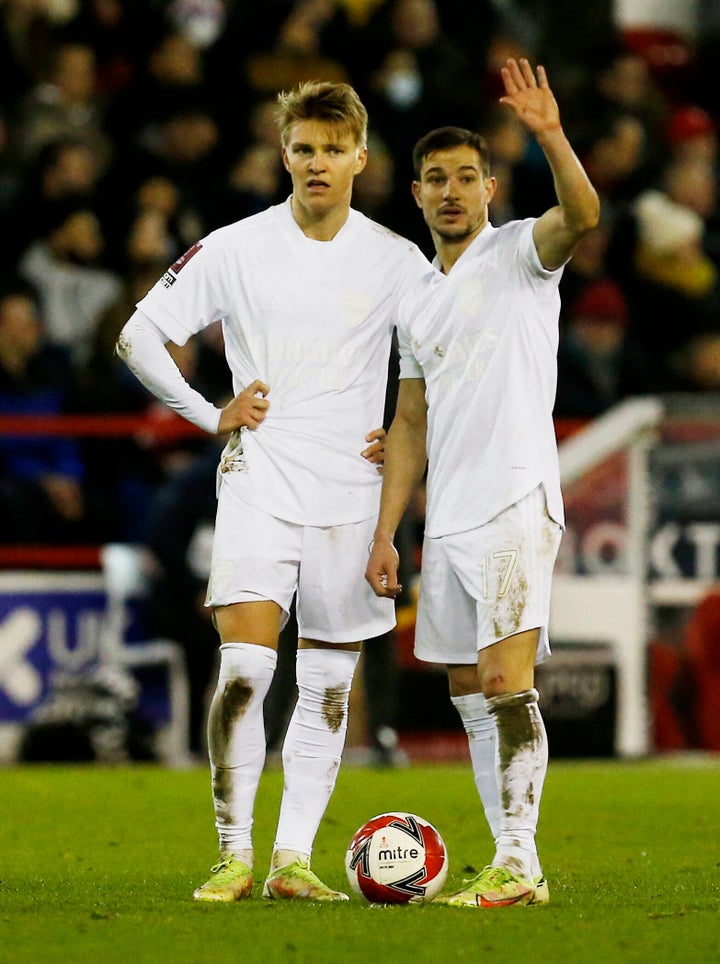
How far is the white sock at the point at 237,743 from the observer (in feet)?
18.6

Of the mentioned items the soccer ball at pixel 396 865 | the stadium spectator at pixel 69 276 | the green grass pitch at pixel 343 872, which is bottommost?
the green grass pitch at pixel 343 872

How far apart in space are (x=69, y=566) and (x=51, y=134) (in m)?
3.52

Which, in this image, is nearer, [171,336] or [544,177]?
[171,336]

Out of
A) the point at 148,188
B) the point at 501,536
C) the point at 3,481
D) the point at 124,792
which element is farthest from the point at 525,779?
the point at 148,188

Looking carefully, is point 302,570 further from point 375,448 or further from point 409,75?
point 409,75

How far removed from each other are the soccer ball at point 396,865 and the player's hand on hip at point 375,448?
109cm

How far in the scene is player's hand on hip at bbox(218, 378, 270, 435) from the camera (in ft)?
19.1

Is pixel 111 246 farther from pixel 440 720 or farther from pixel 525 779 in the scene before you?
pixel 525 779

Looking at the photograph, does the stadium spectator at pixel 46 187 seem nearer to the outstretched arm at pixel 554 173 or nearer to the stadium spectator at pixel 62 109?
the stadium spectator at pixel 62 109

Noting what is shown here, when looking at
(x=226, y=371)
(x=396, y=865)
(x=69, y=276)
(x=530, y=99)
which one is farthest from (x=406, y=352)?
(x=69, y=276)

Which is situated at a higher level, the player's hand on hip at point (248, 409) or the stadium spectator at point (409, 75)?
the stadium spectator at point (409, 75)

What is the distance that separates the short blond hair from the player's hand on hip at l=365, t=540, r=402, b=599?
4.02ft

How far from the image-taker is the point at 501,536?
18.2 ft

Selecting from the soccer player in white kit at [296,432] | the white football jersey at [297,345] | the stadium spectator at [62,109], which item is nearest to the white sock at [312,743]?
the soccer player in white kit at [296,432]
